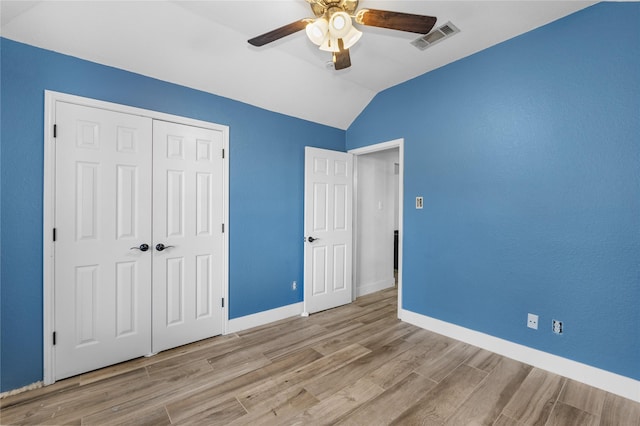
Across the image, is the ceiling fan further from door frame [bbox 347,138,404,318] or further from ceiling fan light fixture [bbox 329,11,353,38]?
door frame [bbox 347,138,404,318]

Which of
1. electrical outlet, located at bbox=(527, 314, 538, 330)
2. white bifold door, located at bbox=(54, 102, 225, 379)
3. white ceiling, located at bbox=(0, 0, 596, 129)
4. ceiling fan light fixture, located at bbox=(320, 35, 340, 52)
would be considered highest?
white ceiling, located at bbox=(0, 0, 596, 129)

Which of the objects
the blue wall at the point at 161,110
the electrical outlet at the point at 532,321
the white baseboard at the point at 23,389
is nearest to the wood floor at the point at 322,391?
the white baseboard at the point at 23,389

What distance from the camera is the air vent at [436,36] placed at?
92.8 inches

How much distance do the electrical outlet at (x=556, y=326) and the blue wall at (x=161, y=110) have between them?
2584 mm

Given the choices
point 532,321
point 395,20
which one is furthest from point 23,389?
point 532,321

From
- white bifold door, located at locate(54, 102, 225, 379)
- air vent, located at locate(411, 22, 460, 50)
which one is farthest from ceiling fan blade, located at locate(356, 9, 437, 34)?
white bifold door, located at locate(54, 102, 225, 379)

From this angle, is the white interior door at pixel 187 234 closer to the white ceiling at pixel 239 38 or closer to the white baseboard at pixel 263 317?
the white baseboard at pixel 263 317

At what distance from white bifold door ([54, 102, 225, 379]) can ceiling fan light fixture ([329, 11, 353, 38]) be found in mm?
1724

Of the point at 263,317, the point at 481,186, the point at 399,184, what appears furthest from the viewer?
the point at 399,184

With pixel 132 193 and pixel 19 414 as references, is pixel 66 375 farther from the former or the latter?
pixel 132 193

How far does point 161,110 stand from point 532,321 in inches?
154

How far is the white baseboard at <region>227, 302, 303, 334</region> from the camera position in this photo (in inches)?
119

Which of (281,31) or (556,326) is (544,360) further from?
(281,31)

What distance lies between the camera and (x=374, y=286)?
176 inches
